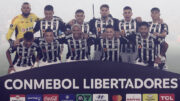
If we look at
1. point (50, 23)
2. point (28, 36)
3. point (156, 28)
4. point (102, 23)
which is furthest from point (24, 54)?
point (156, 28)

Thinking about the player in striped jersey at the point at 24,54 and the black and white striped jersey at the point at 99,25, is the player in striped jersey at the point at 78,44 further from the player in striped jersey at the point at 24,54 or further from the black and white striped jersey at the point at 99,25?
the player in striped jersey at the point at 24,54

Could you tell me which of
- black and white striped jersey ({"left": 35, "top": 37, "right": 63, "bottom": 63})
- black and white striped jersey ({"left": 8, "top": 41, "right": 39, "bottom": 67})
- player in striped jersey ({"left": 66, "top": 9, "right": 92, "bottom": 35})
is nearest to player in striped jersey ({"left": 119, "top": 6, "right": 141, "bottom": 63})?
player in striped jersey ({"left": 66, "top": 9, "right": 92, "bottom": 35})

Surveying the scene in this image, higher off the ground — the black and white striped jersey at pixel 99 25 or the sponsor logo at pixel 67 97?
the black and white striped jersey at pixel 99 25

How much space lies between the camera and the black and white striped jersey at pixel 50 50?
509 cm

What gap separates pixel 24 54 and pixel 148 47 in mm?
1446

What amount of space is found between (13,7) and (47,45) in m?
0.59

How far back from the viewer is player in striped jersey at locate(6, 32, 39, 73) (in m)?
5.08

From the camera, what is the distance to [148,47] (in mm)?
5090

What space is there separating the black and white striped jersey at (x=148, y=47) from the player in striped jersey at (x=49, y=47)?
912mm

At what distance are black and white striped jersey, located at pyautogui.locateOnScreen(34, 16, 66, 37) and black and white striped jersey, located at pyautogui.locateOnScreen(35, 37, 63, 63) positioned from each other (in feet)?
0.27

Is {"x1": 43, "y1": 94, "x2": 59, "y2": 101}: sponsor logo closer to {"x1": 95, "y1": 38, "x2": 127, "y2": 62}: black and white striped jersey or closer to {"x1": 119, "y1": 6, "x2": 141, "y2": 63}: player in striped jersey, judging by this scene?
{"x1": 95, "y1": 38, "x2": 127, "y2": 62}: black and white striped jersey

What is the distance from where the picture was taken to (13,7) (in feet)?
16.7

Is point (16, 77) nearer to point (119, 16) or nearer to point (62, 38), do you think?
point (62, 38)

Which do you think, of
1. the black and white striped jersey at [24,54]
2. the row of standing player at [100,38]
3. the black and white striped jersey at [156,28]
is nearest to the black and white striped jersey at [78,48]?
the row of standing player at [100,38]
